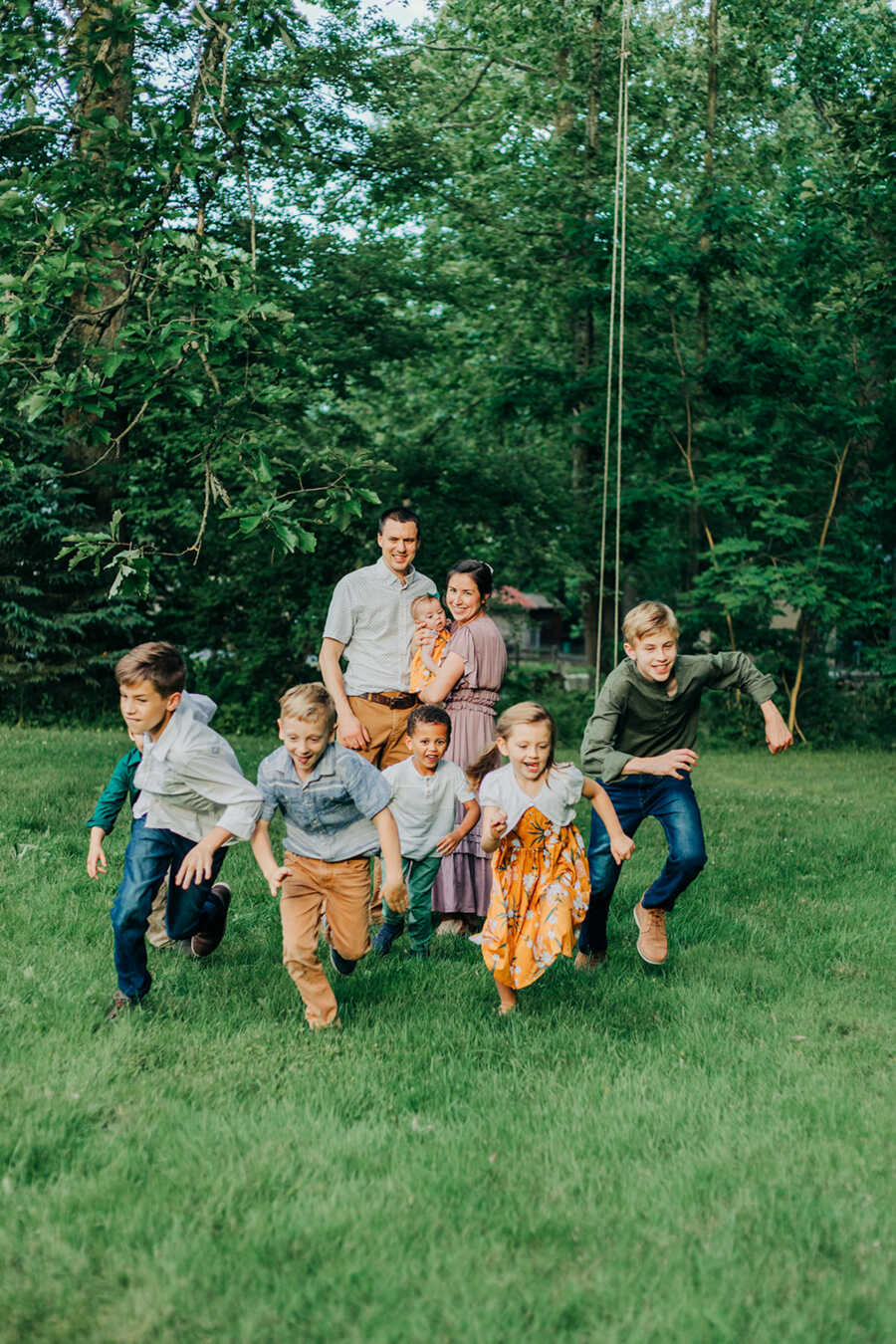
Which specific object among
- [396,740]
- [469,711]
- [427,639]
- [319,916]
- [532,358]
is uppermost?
[532,358]

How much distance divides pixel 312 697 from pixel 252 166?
13.7 meters

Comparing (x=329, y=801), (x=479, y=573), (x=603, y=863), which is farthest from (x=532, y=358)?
(x=329, y=801)

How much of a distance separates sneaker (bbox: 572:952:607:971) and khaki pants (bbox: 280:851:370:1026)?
1.26 metres

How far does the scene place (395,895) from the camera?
512 centimetres

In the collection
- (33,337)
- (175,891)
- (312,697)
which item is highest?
(33,337)

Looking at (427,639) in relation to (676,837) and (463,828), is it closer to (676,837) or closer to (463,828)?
(463,828)

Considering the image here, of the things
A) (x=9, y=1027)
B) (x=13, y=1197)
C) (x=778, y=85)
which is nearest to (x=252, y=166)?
(x=778, y=85)

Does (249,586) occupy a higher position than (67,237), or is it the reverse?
(67,237)

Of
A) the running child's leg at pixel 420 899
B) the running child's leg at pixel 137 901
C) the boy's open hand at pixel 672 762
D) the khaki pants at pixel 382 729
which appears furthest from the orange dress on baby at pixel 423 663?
the running child's leg at pixel 137 901

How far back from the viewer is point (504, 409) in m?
19.5

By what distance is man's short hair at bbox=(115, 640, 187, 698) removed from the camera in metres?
5.16

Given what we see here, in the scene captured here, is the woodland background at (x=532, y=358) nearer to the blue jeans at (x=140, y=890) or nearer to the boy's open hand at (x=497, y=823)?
the blue jeans at (x=140, y=890)

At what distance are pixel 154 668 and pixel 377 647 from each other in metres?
1.83

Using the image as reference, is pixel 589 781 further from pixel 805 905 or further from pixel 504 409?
pixel 504 409
